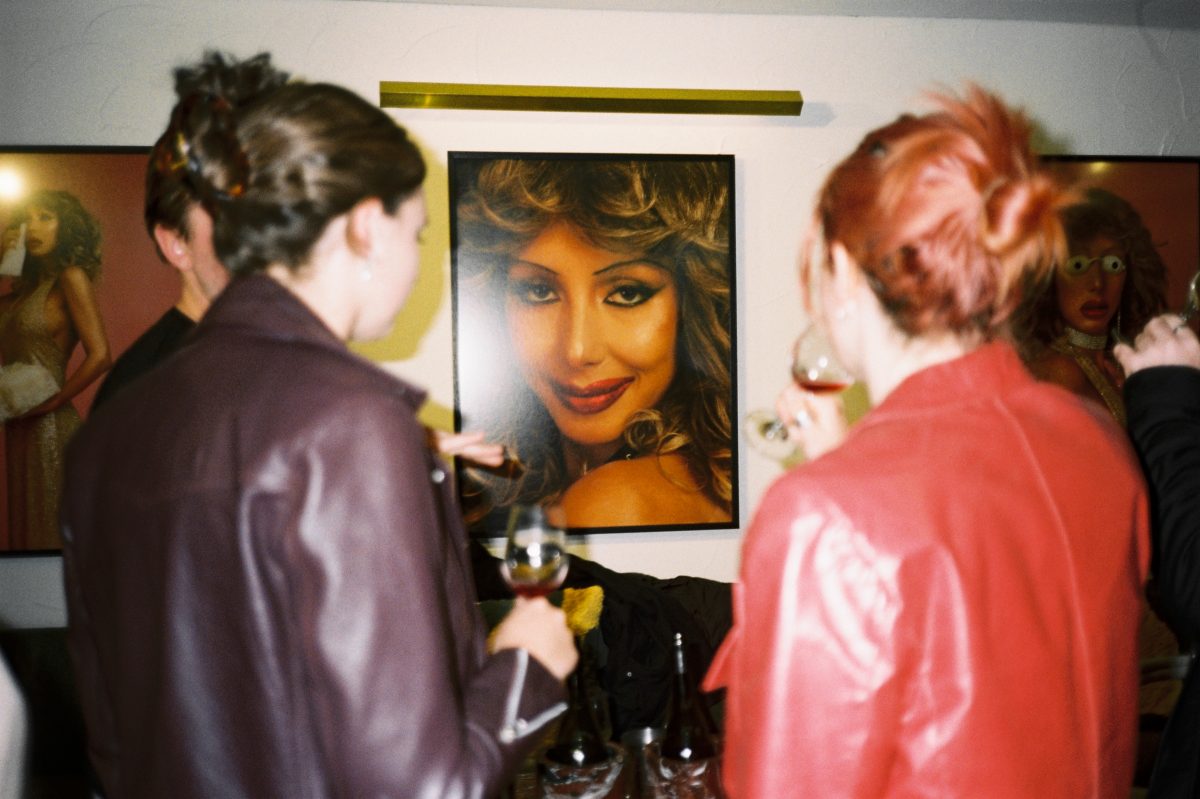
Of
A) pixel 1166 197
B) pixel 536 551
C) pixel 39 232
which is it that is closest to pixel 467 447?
pixel 536 551

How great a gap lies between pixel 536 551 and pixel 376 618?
0.41 metres

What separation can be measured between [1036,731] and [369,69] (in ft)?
7.70

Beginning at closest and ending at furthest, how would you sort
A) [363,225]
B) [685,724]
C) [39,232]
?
1. [363,225]
2. [685,724]
3. [39,232]

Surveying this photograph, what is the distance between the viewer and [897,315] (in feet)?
2.95

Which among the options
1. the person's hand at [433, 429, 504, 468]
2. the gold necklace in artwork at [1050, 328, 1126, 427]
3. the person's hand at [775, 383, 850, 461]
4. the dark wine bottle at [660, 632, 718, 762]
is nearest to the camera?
the person's hand at [775, 383, 850, 461]

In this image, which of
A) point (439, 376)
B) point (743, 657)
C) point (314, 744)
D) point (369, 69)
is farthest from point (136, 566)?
point (369, 69)

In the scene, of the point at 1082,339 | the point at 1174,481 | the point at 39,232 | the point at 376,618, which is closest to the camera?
the point at 376,618

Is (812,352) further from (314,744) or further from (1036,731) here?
(314,744)

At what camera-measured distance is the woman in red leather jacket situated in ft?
2.58

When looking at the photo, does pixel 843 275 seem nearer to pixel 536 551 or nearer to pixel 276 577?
pixel 536 551

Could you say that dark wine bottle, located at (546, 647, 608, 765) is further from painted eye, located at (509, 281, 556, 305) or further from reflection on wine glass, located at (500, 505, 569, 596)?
painted eye, located at (509, 281, 556, 305)

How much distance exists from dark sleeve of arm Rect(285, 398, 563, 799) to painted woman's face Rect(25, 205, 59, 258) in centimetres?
213

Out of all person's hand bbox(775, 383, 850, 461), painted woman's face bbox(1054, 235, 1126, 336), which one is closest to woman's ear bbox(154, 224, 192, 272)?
person's hand bbox(775, 383, 850, 461)

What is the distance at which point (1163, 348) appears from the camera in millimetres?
1161
